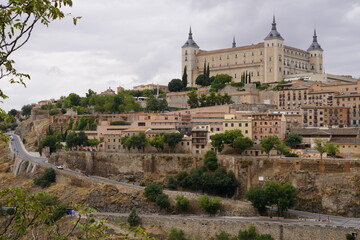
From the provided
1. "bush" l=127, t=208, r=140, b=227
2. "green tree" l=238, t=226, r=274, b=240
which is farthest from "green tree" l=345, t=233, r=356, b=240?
"bush" l=127, t=208, r=140, b=227

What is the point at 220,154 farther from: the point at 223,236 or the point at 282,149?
the point at 223,236

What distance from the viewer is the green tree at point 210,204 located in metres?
50.1

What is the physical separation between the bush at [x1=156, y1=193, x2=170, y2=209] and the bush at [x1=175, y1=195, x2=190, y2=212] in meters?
1.13

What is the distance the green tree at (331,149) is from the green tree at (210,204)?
14067mm

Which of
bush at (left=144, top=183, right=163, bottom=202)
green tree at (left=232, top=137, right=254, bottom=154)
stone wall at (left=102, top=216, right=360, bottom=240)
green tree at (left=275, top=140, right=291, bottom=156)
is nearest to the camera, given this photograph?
stone wall at (left=102, top=216, right=360, bottom=240)

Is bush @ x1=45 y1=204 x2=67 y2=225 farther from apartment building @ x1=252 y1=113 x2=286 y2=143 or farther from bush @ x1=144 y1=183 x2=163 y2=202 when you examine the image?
apartment building @ x1=252 y1=113 x2=286 y2=143

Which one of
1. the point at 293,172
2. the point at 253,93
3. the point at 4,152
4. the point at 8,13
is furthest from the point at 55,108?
the point at 8,13

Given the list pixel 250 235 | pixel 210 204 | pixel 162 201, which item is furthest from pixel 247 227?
pixel 162 201

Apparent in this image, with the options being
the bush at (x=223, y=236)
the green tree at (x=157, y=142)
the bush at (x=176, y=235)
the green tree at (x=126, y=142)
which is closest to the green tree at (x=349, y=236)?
the bush at (x=223, y=236)

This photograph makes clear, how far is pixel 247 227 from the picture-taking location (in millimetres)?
44781

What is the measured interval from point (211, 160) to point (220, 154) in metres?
4.17

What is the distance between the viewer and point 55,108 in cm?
10706

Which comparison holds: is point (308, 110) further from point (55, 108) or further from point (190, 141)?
point (55, 108)

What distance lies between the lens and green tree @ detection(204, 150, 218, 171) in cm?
5716
